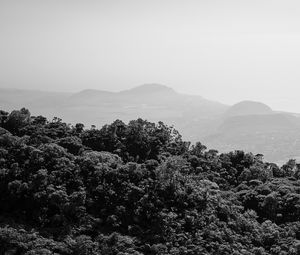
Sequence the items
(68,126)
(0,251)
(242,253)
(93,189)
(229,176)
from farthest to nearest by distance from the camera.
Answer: (68,126)
(229,176)
(93,189)
(242,253)
(0,251)

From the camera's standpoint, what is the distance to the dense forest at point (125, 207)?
25250 millimetres

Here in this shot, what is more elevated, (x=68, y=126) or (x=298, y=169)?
(x=68, y=126)

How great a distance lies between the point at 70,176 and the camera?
30.2 m

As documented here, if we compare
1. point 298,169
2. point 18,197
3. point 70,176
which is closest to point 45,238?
point 18,197

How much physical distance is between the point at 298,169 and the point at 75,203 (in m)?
28.6

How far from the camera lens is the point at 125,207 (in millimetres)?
28953

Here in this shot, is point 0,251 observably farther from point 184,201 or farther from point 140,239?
point 184,201

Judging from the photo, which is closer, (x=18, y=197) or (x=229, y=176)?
(x=18, y=197)

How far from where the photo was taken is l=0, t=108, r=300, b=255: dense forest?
2525 cm

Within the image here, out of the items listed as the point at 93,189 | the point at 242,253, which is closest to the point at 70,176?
the point at 93,189

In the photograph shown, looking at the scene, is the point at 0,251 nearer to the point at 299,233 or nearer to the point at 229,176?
the point at 299,233

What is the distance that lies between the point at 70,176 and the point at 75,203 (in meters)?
3.25

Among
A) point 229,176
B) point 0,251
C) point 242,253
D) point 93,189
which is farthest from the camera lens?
point 229,176

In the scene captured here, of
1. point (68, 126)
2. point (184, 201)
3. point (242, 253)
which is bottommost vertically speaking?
point (242, 253)
